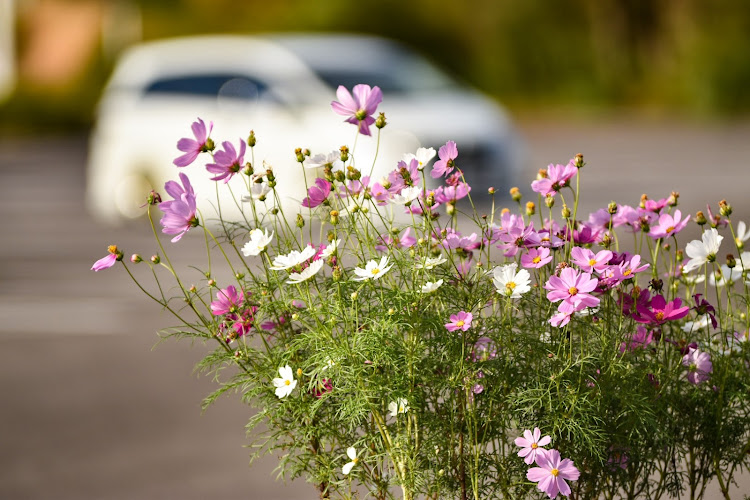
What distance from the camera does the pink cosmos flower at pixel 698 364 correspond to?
100 inches

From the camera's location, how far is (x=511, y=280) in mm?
2352

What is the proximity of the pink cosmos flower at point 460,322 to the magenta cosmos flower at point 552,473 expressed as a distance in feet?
0.94

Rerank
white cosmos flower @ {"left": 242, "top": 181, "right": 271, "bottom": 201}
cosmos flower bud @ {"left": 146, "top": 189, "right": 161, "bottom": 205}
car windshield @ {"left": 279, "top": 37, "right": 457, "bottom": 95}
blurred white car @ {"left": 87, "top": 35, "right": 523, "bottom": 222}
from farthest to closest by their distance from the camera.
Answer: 1. car windshield @ {"left": 279, "top": 37, "right": 457, "bottom": 95}
2. blurred white car @ {"left": 87, "top": 35, "right": 523, "bottom": 222}
3. white cosmos flower @ {"left": 242, "top": 181, "right": 271, "bottom": 201}
4. cosmos flower bud @ {"left": 146, "top": 189, "right": 161, "bottom": 205}

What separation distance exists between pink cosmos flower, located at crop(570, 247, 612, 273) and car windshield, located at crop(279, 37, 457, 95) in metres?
10.4

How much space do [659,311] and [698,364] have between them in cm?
20

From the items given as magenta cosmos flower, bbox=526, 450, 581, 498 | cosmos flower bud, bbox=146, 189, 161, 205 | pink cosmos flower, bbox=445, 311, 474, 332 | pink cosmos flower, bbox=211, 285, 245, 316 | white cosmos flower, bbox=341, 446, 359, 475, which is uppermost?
cosmos flower bud, bbox=146, 189, 161, 205

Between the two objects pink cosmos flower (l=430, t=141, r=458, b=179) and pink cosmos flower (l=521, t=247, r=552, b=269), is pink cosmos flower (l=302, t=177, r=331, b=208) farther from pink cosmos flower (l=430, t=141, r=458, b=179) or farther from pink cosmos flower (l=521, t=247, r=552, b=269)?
pink cosmos flower (l=521, t=247, r=552, b=269)

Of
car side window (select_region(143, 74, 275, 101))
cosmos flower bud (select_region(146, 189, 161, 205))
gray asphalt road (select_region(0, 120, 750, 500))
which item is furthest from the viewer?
car side window (select_region(143, 74, 275, 101))

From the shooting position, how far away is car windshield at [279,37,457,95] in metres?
13.1

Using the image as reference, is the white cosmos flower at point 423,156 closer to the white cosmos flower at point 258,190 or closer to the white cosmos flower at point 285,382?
A: the white cosmos flower at point 258,190

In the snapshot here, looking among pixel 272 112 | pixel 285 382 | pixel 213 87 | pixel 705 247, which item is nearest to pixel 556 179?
pixel 705 247

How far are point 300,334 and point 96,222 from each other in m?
13.0

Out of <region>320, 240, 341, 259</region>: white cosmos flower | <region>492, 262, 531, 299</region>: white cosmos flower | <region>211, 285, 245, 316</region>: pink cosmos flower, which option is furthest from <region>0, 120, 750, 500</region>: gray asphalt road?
<region>492, 262, 531, 299</region>: white cosmos flower

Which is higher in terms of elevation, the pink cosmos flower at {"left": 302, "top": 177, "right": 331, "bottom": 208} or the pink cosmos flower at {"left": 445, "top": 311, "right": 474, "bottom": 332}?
the pink cosmos flower at {"left": 302, "top": 177, "right": 331, "bottom": 208}
